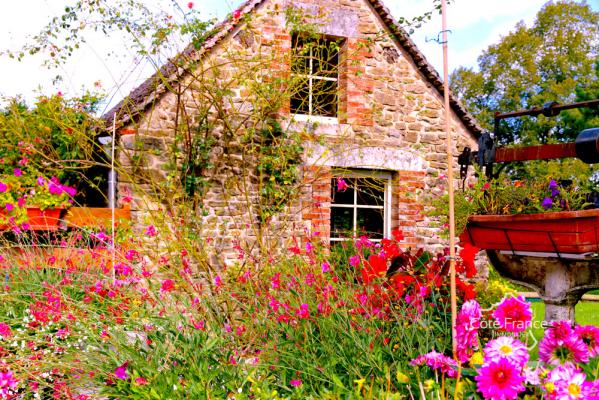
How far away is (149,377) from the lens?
239 centimetres

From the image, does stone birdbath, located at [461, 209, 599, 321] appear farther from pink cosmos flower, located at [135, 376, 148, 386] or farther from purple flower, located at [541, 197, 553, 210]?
pink cosmos flower, located at [135, 376, 148, 386]

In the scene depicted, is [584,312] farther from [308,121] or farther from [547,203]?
[547,203]

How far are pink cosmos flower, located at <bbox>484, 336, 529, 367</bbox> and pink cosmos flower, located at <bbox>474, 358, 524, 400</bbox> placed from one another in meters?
0.02

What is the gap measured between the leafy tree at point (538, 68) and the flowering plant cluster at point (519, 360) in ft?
60.1

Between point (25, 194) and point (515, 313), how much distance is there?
214 inches

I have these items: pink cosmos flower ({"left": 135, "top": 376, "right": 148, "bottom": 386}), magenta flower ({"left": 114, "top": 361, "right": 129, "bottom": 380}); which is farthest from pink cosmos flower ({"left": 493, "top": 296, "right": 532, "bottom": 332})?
magenta flower ({"left": 114, "top": 361, "right": 129, "bottom": 380})

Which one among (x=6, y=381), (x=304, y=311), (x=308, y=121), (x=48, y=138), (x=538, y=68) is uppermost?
(x=538, y=68)

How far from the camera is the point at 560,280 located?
110 inches

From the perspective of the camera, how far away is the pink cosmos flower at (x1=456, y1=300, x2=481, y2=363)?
2076 millimetres

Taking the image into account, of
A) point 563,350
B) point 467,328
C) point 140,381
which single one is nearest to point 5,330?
point 140,381

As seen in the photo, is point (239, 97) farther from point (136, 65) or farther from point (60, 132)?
point (60, 132)

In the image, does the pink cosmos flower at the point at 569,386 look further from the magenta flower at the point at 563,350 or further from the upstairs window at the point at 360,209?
the upstairs window at the point at 360,209

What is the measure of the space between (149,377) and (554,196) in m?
2.08

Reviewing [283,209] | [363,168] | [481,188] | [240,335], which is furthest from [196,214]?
[481,188]
